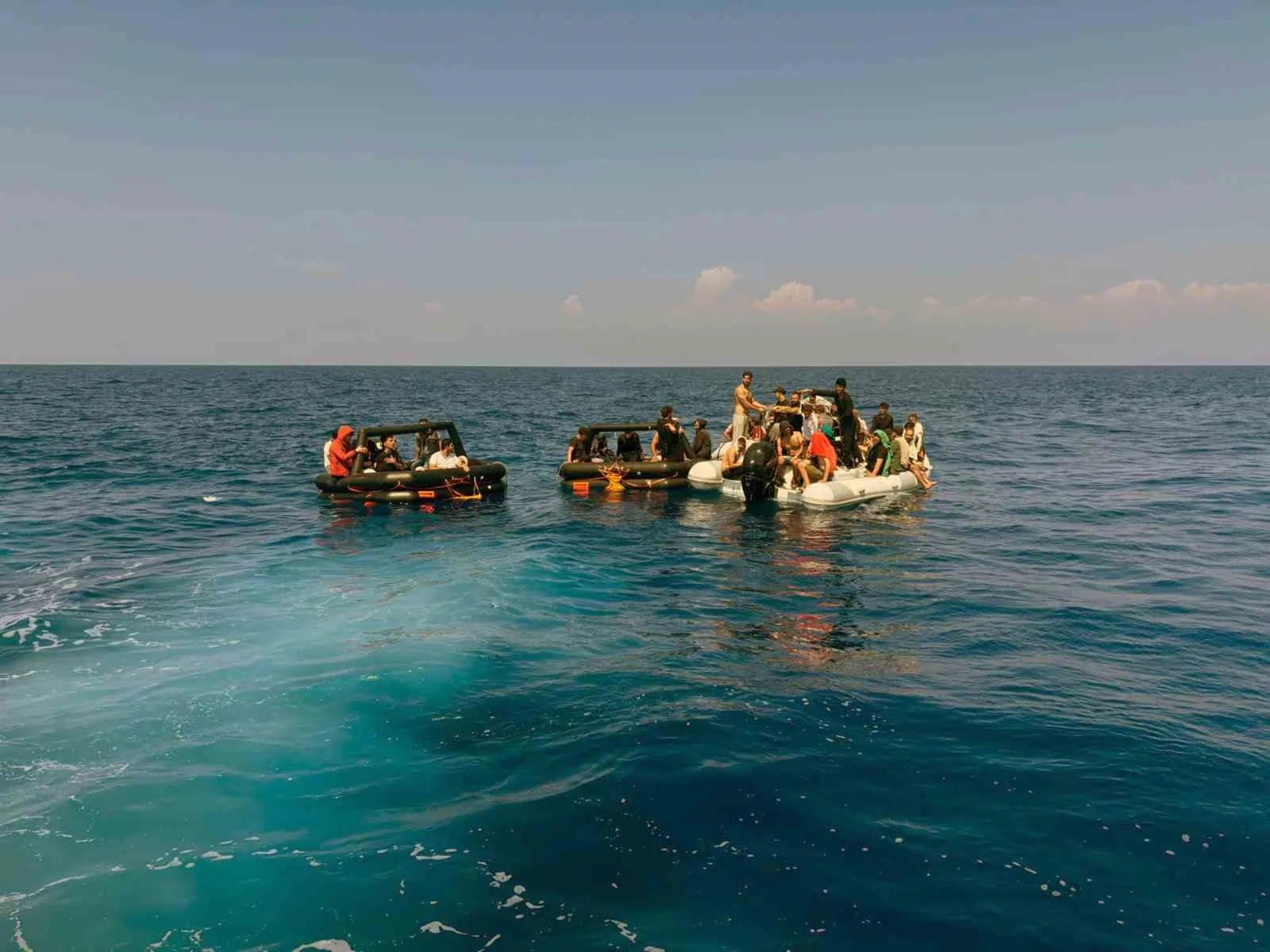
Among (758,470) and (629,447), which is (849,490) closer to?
(758,470)

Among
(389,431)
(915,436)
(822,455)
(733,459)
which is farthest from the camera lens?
(915,436)

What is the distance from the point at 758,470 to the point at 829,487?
195cm

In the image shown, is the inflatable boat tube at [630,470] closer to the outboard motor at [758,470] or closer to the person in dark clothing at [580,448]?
the person in dark clothing at [580,448]

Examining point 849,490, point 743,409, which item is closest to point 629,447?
point 743,409

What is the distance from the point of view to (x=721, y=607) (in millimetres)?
12609

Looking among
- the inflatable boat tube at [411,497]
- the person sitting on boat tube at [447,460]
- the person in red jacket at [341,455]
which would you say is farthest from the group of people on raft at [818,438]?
the person in red jacket at [341,455]

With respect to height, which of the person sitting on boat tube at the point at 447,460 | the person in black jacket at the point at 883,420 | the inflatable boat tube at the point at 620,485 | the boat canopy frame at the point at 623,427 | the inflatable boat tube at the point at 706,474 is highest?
the person in black jacket at the point at 883,420

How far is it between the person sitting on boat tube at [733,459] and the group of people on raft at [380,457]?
766 cm

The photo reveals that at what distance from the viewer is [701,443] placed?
25.1 metres

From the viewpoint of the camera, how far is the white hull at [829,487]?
2069 cm

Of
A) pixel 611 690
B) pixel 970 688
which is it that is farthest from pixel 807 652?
pixel 611 690

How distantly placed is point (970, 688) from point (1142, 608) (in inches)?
204

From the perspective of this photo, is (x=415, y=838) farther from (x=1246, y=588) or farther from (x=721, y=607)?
(x=1246, y=588)

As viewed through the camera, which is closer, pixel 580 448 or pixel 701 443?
pixel 580 448
